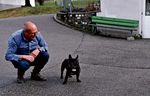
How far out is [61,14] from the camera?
23875 millimetres

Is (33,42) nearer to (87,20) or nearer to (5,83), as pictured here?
(5,83)

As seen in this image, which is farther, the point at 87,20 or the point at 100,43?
the point at 87,20

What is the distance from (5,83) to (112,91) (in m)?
2.23

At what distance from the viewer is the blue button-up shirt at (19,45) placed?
8.86 meters

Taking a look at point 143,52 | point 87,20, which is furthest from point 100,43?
point 87,20

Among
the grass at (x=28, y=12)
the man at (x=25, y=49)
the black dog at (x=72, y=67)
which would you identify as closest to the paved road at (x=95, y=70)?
the black dog at (x=72, y=67)

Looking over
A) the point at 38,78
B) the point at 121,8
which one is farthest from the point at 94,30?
the point at 38,78

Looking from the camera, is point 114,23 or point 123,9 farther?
point 123,9

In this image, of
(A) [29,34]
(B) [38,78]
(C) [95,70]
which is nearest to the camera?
(A) [29,34]

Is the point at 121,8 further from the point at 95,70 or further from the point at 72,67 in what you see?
the point at 72,67

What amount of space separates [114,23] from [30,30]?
1002 cm

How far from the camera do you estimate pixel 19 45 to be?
902cm

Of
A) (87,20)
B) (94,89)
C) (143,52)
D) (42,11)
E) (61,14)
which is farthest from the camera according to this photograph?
(42,11)

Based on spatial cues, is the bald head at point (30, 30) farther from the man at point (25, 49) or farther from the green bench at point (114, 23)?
the green bench at point (114, 23)
